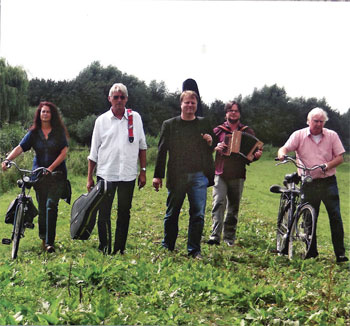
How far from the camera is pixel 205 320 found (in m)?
3.97

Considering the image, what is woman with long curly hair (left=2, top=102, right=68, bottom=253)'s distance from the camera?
231 inches

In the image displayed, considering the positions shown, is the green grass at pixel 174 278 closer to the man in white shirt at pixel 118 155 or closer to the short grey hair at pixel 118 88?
the man in white shirt at pixel 118 155

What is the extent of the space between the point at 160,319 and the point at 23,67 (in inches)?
143

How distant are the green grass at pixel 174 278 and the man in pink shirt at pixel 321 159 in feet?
0.50

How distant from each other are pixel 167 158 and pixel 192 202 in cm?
64

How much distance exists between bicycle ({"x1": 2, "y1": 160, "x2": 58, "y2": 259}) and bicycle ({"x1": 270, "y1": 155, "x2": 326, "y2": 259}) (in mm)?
3154

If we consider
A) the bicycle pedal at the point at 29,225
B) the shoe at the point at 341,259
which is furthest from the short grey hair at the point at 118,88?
the shoe at the point at 341,259

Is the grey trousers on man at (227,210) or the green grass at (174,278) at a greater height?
the grey trousers on man at (227,210)

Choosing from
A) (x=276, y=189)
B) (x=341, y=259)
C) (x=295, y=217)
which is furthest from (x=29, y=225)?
(x=341, y=259)

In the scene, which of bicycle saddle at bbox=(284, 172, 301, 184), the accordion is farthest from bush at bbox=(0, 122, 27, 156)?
bicycle saddle at bbox=(284, 172, 301, 184)

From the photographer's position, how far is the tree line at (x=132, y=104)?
5.72m

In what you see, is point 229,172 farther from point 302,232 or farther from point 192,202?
point 302,232

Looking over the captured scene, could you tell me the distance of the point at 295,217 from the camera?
19.7ft

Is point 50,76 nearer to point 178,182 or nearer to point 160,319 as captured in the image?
point 178,182
